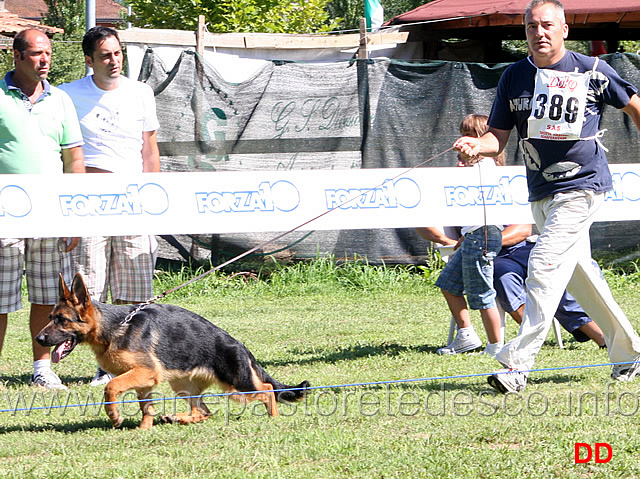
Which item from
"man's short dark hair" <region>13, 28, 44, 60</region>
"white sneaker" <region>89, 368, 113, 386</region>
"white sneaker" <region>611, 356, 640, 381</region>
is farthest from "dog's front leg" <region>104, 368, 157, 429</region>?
"white sneaker" <region>611, 356, 640, 381</region>

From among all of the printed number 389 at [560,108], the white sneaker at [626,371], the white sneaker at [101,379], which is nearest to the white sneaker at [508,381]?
the white sneaker at [626,371]

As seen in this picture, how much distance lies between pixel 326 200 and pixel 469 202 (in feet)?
3.58

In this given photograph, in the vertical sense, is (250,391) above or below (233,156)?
below

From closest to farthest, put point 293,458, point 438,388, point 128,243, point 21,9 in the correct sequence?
1. point 293,458
2. point 438,388
3. point 128,243
4. point 21,9

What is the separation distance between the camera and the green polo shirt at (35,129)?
18.1 ft

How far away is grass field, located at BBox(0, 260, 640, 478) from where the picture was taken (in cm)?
371

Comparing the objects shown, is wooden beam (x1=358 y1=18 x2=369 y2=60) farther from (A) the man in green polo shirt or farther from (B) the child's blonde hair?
(A) the man in green polo shirt

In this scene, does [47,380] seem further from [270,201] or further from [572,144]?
[572,144]

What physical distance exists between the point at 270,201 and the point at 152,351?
201cm

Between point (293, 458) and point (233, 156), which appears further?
point (233, 156)

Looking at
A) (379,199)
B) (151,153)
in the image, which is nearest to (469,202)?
(379,199)

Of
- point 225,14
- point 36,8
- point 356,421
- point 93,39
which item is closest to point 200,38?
point 93,39

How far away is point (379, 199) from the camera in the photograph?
257 inches

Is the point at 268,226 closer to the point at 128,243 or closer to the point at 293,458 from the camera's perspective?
the point at 128,243
